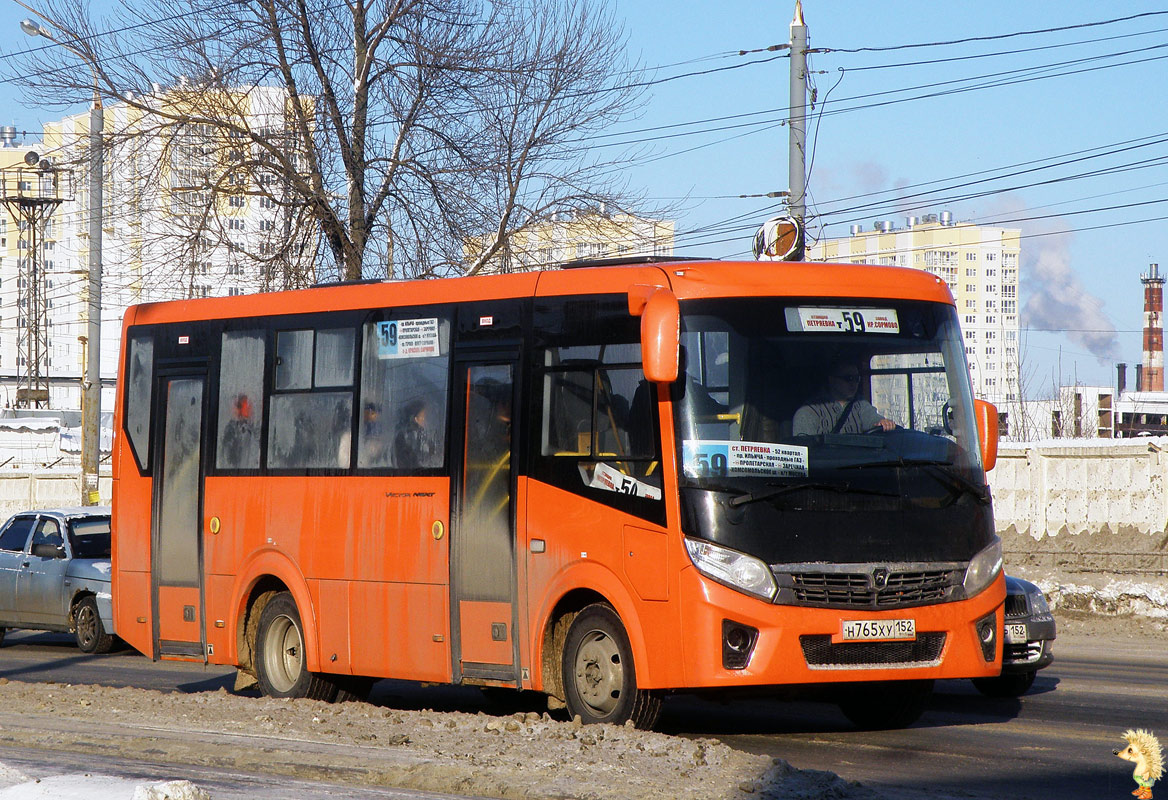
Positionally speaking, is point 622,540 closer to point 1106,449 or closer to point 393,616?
point 393,616

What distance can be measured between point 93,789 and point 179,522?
6486mm

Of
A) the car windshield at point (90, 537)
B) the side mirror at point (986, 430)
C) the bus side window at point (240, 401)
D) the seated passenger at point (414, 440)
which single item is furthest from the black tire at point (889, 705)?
the car windshield at point (90, 537)

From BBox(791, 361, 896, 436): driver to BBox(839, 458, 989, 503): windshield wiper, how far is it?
0.22 meters

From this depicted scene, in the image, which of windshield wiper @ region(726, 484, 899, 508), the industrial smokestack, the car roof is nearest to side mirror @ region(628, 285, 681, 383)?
windshield wiper @ region(726, 484, 899, 508)

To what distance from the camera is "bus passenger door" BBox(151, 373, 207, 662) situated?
41.1 ft

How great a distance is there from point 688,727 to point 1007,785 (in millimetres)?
3075

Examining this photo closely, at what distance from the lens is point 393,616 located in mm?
10703

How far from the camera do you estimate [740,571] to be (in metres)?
8.55

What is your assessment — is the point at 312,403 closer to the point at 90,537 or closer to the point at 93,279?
the point at 90,537

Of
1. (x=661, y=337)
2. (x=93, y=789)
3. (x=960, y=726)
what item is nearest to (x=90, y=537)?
(x=960, y=726)

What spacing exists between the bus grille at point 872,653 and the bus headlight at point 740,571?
0.36m

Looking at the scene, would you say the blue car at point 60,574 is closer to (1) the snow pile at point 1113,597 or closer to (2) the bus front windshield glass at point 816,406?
(2) the bus front windshield glass at point 816,406

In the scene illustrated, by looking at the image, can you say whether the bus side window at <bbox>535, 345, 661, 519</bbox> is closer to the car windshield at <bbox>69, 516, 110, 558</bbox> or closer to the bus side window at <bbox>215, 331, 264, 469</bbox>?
the bus side window at <bbox>215, 331, 264, 469</bbox>

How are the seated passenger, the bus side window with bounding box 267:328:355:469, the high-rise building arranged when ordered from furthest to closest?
the high-rise building → the bus side window with bounding box 267:328:355:469 → the seated passenger
